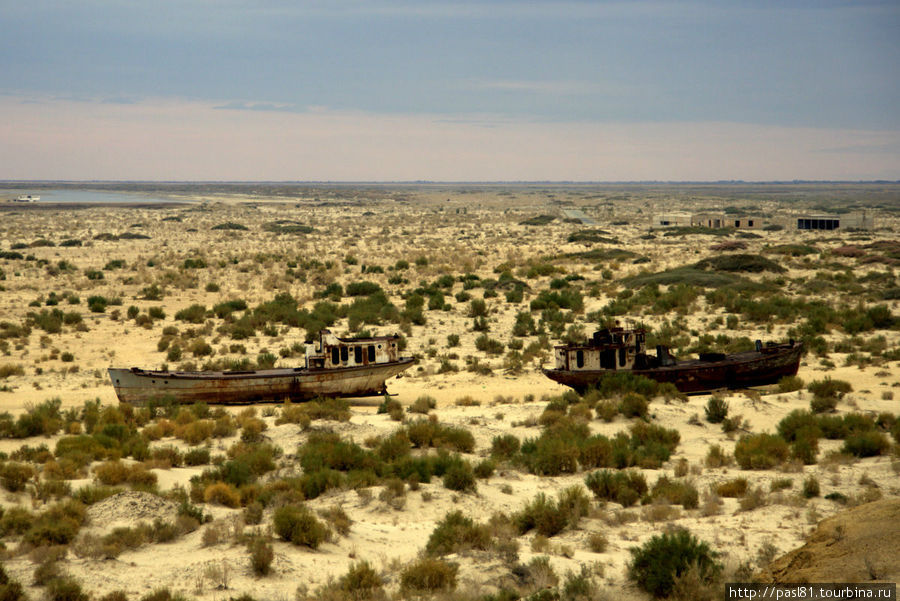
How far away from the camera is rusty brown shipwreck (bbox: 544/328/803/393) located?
21.3 meters

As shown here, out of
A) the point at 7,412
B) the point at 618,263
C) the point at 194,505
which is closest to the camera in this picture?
the point at 194,505

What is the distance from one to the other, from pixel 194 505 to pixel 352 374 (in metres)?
8.76

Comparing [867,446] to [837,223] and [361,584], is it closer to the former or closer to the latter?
[361,584]

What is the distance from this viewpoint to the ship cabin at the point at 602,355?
21.4 metres

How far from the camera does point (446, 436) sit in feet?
54.7

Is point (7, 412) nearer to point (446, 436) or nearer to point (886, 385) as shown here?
point (446, 436)

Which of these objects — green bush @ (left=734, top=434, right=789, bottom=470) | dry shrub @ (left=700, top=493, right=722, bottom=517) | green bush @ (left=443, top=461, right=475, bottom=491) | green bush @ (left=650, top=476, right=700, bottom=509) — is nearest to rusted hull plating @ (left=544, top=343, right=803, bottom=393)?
green bush @ (left=734, top=434, right=789, bottom=470)

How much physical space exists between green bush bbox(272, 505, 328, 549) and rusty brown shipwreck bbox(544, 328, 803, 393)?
11064mm

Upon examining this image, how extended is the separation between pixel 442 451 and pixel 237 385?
24.0 feet

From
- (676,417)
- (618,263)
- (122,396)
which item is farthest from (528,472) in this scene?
(618,263)

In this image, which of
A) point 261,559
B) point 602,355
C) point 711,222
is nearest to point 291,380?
point 602,355

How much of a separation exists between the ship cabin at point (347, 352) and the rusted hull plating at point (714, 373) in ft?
14.2

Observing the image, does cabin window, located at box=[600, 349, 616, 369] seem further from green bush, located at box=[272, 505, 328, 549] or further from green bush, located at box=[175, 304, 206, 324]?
green bush, located at box=[175, 304, 206, 324]

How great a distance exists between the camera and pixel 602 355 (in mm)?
21516
